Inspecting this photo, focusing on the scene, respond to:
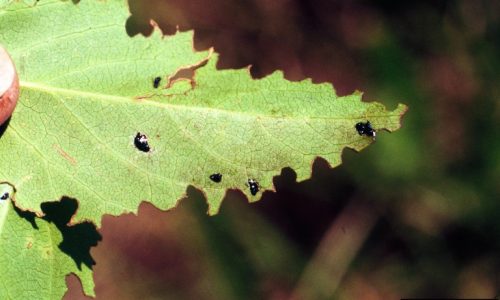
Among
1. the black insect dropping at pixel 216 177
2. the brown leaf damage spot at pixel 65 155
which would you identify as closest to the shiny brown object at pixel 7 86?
the brown leaf damage spot at pixel 65 155

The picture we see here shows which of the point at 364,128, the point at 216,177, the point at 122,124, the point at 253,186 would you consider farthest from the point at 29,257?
the point at 364,128

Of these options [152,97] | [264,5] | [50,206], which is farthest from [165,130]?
[264,5]

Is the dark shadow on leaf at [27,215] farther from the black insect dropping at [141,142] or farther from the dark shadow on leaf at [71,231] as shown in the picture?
the black insect dropping at [141,142]

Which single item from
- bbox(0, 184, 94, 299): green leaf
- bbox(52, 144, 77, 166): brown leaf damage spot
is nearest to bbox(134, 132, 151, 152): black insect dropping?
bbox(52, 144, 77, 166): brown leaf damage spot

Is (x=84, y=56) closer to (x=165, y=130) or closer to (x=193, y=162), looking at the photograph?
(x=165, y=130)

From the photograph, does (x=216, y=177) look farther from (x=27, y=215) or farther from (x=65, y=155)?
(x=27, y=215)
